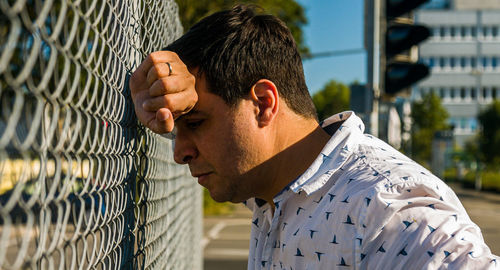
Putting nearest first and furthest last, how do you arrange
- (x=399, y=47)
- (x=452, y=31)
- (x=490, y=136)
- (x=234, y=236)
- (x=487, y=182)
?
1. (x=399, y=47)
2. (x=234, y=236)
3. (x=487, y=182)
4. (x=490, y=136)
5. (x=452, y=31)

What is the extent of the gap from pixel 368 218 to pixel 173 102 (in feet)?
1.92

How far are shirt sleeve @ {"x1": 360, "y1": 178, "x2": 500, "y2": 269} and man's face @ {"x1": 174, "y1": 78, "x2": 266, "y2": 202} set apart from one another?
1.51 ft

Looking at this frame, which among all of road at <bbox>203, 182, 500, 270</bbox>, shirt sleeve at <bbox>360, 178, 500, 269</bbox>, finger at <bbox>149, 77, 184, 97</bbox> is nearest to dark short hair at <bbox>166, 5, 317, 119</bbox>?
finger at <bbox>149, 77, 184, 97</bbox>

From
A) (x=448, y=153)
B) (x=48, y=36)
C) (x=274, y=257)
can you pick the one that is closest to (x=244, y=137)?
(x=274, y=257)

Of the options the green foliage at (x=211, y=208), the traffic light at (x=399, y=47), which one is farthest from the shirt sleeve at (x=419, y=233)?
the green foliage at (x=211, y=208)

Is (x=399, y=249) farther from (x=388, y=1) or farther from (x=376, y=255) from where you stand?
(x=388, y=1)

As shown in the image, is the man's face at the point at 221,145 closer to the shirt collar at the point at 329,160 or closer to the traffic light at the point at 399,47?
the shirt collar at the point at 329,160

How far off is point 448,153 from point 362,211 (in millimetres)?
55283

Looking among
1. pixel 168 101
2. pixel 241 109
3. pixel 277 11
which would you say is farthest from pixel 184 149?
pixel 277 11

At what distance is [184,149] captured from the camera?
77.2 inches

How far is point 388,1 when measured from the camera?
5742 millimetres

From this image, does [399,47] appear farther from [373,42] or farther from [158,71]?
[158,71]

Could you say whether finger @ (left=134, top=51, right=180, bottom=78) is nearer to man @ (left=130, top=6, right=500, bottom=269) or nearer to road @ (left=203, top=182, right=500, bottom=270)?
man @ (left=130, top=6, right=500, bottom=269)

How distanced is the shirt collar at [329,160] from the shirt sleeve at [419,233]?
248mm
